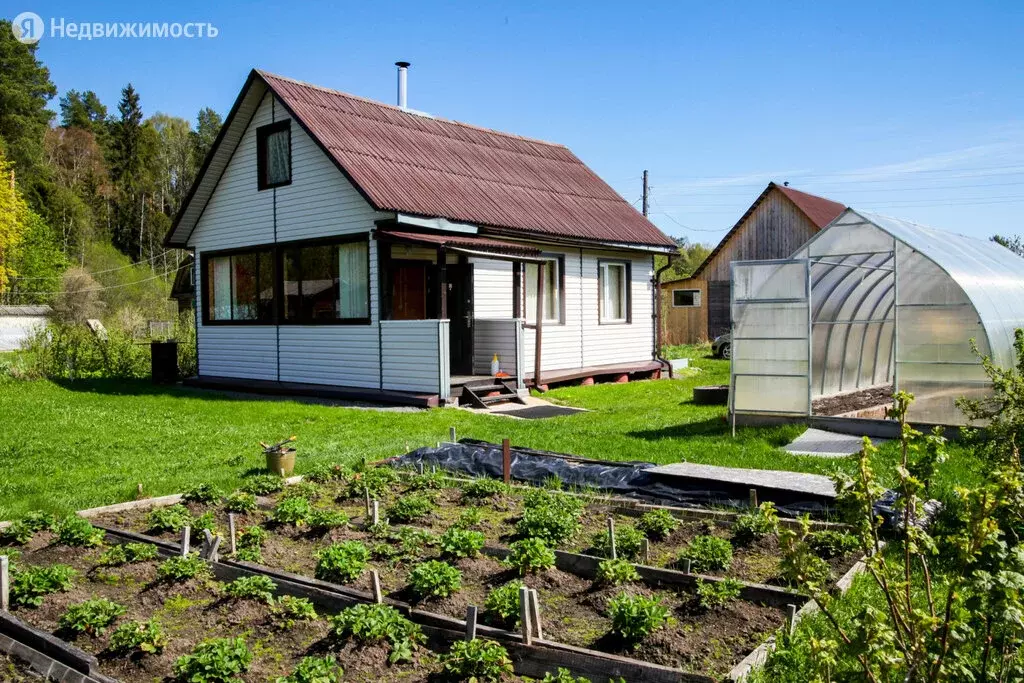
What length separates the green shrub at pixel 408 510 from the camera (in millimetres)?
7102

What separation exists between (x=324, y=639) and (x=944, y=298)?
31.4 ft

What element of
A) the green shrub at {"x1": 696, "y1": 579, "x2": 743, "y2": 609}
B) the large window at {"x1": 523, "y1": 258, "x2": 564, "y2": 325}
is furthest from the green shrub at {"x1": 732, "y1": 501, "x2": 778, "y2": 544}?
the large window at {"x1": 523, "y1": 258, "x2": 564, "y2": 325}

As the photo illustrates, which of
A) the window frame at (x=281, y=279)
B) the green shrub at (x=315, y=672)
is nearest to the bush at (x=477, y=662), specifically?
the green shrub at (x=315, y=672)

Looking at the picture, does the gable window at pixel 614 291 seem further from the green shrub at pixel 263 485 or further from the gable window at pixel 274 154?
the green shrub at pixel 263 485

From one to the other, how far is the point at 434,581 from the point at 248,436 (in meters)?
7.68

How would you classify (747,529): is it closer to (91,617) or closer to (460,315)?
(91,617)

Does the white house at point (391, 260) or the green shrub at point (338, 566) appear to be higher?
the white house at point (391, 260)

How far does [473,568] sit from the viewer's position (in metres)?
5.83

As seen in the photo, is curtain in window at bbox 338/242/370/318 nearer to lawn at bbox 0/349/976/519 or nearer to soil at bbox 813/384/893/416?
lawn at bbox 0/349/976/519

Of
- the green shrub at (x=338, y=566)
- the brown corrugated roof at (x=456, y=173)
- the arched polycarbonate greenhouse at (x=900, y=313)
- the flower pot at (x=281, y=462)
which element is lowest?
Result: the green shrub at (x=338, y=566)

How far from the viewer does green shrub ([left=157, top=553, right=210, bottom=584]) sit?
5641 millimetres

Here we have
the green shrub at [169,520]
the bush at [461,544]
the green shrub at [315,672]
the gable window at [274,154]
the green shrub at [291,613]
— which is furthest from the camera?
the gable window at [274,154]

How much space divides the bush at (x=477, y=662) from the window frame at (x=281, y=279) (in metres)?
12.0

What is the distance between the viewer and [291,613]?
5.07m
